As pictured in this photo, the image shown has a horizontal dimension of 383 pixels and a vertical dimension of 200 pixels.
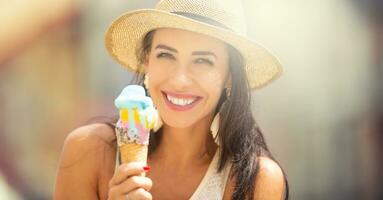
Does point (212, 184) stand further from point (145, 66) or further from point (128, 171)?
point (128, 171)

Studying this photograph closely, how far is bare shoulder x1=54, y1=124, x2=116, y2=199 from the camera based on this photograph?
9.07 ft

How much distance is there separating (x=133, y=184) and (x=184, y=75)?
2.08ft

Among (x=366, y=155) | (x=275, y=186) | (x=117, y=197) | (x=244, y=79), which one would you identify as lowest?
(x=366, y=155)

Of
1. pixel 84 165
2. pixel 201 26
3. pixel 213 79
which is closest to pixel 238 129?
pixel 213 79

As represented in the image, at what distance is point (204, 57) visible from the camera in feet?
8.26

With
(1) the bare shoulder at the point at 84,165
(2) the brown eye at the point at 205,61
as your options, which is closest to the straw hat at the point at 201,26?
(2) the brown eye at the point at 205,61

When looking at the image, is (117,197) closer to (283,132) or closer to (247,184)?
(247,184)

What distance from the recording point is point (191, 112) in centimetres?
252

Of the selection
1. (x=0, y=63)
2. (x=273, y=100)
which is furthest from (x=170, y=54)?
(x=0, y=63)

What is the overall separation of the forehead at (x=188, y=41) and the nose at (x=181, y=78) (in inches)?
3.3

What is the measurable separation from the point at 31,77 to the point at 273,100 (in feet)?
5.76

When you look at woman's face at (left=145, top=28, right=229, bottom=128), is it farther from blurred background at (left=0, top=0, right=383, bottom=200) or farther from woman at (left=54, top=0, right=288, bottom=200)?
blurred background at (left=0, top=0, right=383, bottom=200)

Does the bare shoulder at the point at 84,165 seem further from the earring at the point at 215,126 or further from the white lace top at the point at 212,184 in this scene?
the earring at the point at 215,126

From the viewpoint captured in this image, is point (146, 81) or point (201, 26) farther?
point (146, 81)
